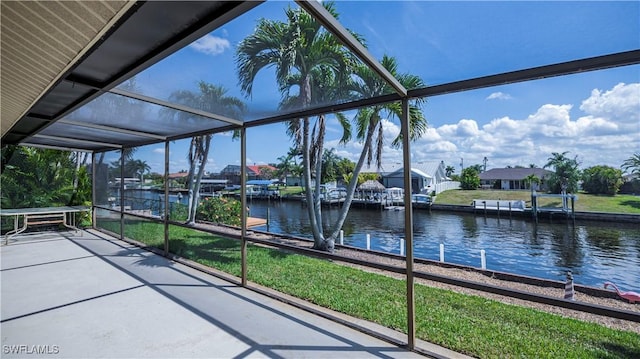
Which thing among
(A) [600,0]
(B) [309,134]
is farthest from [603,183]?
(A) [600,0]

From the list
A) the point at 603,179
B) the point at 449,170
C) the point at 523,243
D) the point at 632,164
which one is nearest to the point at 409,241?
the point at 632,164

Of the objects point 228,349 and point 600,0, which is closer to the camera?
point 600,0

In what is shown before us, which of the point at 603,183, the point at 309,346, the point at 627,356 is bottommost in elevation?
the point at 627,356

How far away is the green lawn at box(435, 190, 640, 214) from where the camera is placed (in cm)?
1597

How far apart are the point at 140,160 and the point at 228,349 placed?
22.3ft

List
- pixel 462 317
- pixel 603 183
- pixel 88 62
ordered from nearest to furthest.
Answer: pixel 88 62, pixel 462 317, pixel 603 183

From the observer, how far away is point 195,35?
5.44ft

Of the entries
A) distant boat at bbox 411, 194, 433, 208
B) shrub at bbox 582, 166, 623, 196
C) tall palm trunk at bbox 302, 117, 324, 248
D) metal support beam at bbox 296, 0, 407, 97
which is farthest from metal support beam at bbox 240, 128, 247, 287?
distant boat at bbox 411, 194, 433, 208

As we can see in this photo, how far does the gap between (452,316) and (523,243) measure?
13.0 metres

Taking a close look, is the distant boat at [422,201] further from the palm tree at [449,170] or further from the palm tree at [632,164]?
the palm tree at [449,170]

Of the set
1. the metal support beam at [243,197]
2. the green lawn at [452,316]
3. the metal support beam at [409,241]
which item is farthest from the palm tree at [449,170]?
the metal support beam at [409,241]

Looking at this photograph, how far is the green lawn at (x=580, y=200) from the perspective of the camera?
16.0 metres

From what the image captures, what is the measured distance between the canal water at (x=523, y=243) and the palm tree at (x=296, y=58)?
318 inches

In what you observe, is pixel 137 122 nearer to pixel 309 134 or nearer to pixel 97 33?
pixel 97 33
